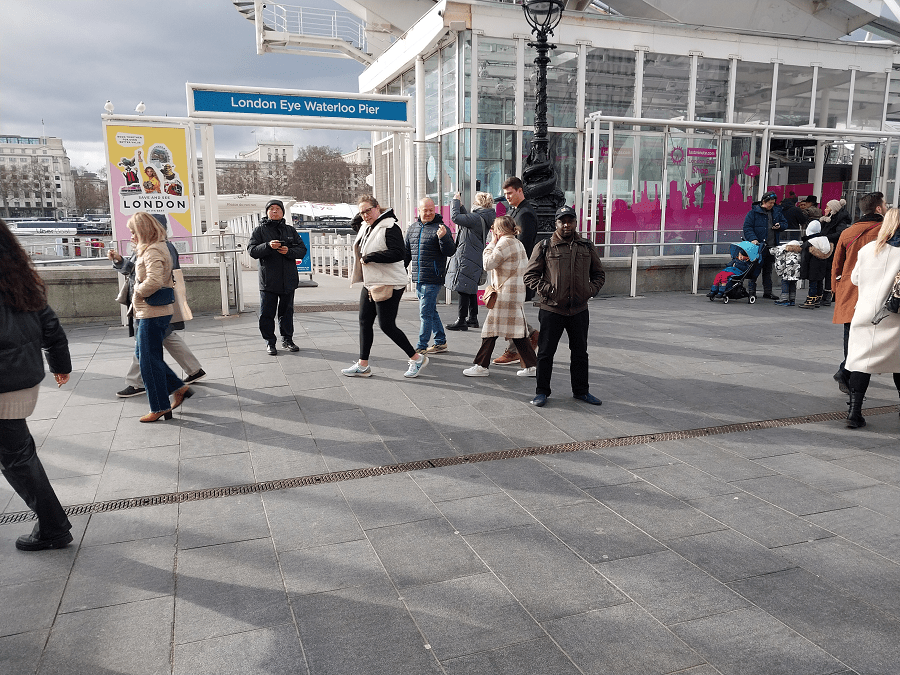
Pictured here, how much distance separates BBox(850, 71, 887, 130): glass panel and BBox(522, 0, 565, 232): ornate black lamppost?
1135 centimetres

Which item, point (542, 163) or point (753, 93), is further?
point (753, 93)

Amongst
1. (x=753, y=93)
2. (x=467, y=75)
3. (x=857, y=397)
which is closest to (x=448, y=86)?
(x=467, y=75)

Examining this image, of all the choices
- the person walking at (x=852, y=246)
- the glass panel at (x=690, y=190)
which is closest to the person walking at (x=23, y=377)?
the person walking at (x=852, y=246)

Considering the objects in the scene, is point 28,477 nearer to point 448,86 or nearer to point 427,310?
point 427,310

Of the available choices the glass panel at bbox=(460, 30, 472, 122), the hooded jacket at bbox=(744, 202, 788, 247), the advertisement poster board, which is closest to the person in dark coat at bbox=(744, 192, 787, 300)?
the hooded jacket at bbox=(744, 202, 788, 247)

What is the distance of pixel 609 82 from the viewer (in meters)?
14.2

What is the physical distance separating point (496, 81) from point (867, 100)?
9.51 metres

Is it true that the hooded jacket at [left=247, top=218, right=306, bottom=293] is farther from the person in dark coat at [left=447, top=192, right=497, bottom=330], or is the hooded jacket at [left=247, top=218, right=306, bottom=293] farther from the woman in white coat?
the woman in white coat

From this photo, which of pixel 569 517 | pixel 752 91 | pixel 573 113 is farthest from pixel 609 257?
pixel 569 517

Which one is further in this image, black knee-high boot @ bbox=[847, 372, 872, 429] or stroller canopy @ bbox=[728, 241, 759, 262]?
stroller canopy @ bbox=[728, 241, 759, 262]

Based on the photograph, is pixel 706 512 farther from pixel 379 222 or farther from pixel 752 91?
pixel 752 91

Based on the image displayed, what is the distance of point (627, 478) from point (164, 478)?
3155 millimetres

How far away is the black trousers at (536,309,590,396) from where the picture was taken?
6.13 meters

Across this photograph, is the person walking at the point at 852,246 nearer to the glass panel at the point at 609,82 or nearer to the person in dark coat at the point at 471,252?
the person in dark coat at the point at 471,252
